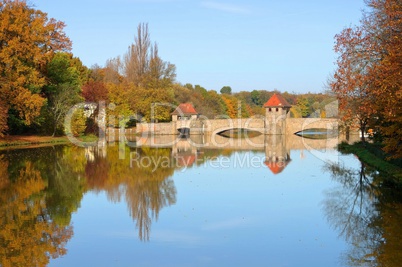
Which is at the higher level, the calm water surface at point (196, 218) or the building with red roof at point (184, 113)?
the building with red roof at point (184, 113)

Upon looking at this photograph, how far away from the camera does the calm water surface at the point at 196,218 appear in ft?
25.2

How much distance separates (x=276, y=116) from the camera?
176ft

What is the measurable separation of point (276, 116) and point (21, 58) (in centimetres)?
2899

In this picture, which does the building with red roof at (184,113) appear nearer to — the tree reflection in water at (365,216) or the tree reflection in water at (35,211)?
the tree reflection in water at (35,211)

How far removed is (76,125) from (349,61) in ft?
83.9

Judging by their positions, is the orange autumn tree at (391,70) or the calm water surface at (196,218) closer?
the calm water surface at (196,218)

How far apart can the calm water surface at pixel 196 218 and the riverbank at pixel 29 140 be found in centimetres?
1352

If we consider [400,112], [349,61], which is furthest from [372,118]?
[400,112]

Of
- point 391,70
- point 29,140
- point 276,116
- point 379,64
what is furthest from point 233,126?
point 391,70

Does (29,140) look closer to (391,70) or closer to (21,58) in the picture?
(21,58)

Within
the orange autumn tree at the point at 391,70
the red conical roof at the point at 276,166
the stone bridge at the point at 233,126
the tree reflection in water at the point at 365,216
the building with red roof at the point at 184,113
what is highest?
the orange autumn tree at the point at 391,70

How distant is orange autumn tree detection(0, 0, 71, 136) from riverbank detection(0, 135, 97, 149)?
1.47m

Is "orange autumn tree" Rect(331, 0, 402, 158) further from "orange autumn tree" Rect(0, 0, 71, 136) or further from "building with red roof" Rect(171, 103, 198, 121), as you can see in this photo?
"building with red roof" Rect(171, 103, 198, 121)

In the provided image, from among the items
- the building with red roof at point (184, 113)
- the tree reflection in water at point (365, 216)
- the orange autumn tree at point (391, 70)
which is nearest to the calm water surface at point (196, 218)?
the tree reflection in water at point (365, 216)
